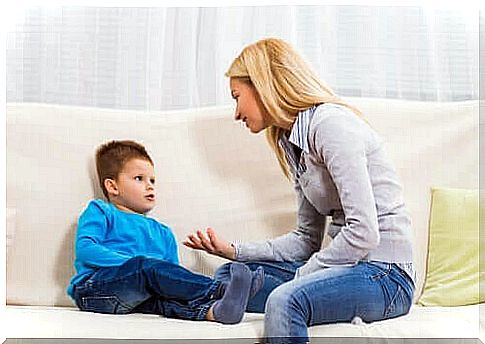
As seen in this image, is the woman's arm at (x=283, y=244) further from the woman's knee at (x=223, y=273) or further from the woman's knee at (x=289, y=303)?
the woman's knee at (x=289, y=303)

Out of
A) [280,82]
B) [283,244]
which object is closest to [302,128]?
[280,82]

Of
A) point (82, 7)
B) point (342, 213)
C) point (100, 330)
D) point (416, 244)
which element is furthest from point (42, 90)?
point (416, 244)

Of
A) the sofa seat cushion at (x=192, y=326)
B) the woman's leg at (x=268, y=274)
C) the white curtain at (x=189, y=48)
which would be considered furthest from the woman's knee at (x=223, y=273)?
the white curtain at (x=189, y=48)

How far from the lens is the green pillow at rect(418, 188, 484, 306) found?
1815 millimetres

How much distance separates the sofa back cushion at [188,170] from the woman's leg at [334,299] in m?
0.18

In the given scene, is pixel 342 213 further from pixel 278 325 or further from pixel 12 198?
pixel 12 198

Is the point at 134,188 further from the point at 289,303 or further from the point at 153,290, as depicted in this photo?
the point at 289,303

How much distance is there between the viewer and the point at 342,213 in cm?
173

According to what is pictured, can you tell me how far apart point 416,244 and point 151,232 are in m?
0.55

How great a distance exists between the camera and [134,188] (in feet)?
5.99

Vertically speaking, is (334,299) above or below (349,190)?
below

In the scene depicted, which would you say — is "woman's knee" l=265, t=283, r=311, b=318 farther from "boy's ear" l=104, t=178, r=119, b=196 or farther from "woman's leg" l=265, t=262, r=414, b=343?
"boy's ear" l=104, t=178, r=119, b=196

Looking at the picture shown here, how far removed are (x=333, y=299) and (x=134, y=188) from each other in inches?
18.9

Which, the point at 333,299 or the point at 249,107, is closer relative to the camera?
the point at 333,299
